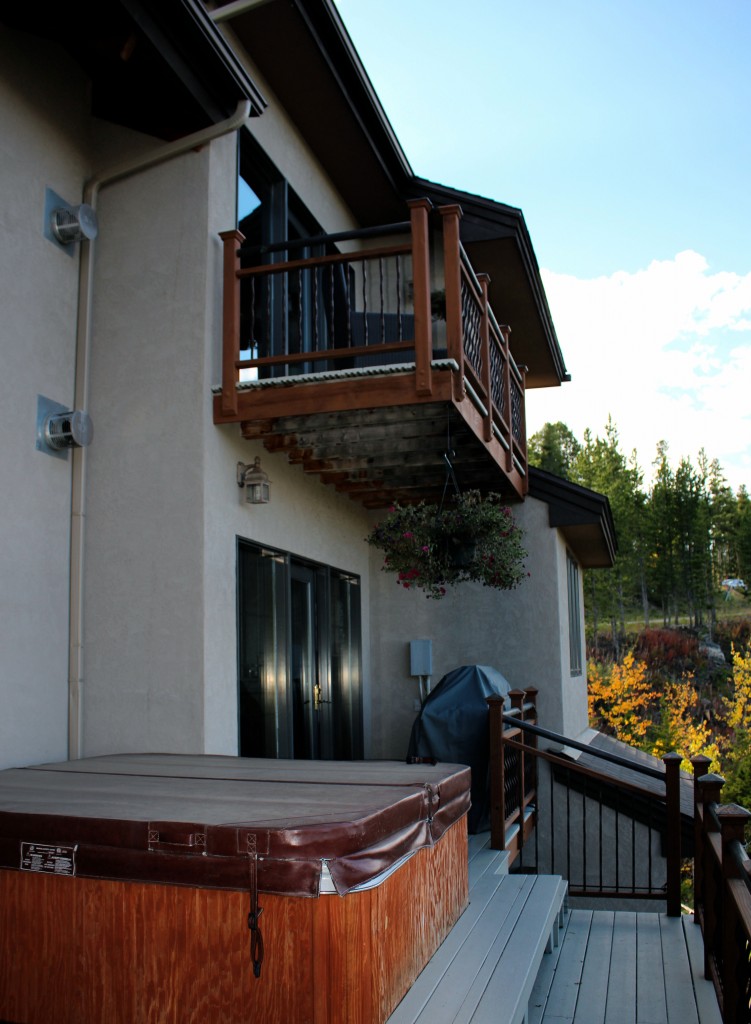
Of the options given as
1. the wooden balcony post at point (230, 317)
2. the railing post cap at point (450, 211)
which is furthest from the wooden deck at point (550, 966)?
the railing post cap at point (450, 211)

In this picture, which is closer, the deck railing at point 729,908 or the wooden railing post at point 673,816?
the deck railing at point 729,908

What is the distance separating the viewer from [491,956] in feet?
14.2

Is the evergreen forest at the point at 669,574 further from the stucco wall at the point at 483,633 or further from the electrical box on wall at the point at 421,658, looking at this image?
the electrical box on wall at the point at 421,658

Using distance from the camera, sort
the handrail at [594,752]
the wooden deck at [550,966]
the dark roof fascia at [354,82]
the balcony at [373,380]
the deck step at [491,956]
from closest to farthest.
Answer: the deck step at [491,956], the wooden deck at [550,966], the balcony at [373,380], the handrail at [594,752], the dark roof fascia at [354,82]

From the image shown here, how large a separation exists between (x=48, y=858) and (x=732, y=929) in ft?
9.02

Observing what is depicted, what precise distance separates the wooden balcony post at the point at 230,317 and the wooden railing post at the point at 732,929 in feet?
13.2

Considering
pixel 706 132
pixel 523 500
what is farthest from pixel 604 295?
pixel 523 500

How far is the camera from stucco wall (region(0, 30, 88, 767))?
5617mm

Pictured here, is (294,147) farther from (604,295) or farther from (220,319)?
(604,295)

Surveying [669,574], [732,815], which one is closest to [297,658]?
[732,815]

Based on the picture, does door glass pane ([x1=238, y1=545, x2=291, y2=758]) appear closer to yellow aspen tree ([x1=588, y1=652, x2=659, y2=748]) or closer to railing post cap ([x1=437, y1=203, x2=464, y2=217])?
railing post cap ([x1=437, y1=203, x2=464, y2=217])

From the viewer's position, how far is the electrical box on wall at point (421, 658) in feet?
32.1

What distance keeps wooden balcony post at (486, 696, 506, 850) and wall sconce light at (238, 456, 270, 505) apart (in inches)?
92.9

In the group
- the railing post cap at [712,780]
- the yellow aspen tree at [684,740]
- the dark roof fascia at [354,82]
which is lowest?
the yellow aspen tree at [684,740]
